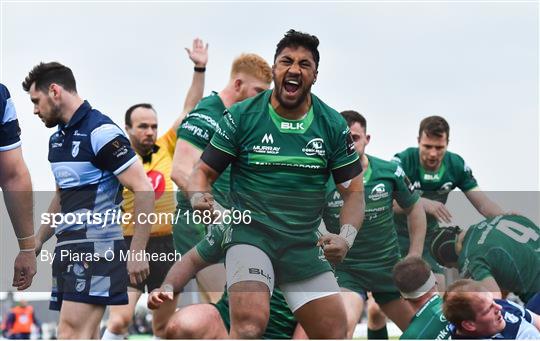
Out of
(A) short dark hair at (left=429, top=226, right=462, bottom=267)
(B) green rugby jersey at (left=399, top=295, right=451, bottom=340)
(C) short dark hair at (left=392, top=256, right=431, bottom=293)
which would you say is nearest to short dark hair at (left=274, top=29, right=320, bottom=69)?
(B) green rugby jersey at (left=399, top=295, right=451, bottom=340)

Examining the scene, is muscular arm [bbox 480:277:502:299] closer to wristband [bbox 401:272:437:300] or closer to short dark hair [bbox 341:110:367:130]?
wristband [bbox 401:272:437:300]

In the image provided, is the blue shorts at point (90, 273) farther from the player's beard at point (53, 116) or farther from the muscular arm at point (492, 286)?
the muscular arm at point (492, 286)

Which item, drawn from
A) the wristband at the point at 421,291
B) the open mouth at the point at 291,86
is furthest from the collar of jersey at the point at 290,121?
the wristband at the point at 421,291

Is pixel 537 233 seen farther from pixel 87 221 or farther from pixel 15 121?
pixel 15 121

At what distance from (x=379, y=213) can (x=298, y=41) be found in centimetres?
302

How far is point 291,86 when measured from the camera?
7336 millimetres

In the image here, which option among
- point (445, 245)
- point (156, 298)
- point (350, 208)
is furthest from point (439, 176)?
point (156, 298)

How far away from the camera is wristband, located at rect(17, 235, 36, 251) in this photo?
777cm

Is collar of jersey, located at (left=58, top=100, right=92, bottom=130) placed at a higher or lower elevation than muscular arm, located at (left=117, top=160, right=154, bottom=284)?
higher

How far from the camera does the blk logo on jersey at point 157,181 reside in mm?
10766

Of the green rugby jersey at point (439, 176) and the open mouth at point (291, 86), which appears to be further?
the green rugby jersey at point (439, 176)

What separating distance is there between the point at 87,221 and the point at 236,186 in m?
1.14

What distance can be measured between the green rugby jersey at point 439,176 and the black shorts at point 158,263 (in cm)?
245

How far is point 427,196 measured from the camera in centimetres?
1135
